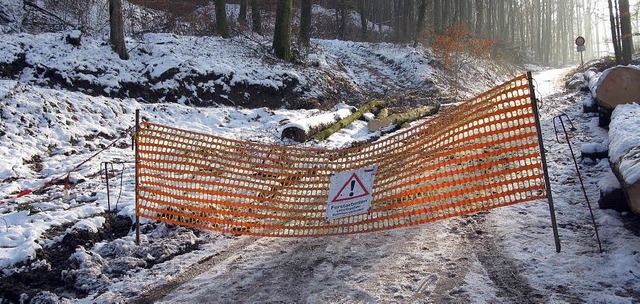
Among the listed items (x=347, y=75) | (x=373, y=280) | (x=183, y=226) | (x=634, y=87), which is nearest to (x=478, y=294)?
(x=373, y=280)

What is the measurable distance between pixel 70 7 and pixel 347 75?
12.6m

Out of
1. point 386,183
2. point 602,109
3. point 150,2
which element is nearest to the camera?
point 386,183

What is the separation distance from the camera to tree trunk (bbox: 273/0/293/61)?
15.7m

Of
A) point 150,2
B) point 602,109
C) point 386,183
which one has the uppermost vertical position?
point 150,2

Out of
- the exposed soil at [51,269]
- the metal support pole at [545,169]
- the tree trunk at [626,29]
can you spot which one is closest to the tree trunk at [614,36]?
the tree trunk at [626,29]

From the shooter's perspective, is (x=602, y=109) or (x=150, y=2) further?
(x=150, y=2)

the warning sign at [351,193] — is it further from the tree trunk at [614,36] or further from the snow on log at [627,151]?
the tree trunk at [614,36]

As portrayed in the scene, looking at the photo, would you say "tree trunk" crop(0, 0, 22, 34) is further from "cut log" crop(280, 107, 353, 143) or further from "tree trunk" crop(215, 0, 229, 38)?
"cut log" crop(280, 107, 353, 143)

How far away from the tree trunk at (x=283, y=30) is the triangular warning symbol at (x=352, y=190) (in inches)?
474

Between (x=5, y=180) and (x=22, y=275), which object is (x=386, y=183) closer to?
(x=22, y=275)

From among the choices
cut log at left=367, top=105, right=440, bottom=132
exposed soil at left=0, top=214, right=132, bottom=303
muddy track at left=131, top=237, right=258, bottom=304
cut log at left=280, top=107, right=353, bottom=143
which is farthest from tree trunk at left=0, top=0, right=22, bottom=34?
muddy track at left=131, top=237, right=258, bottom=304

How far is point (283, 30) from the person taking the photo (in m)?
16.2

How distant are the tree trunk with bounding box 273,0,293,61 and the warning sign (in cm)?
1193

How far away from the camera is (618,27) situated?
18734mm
